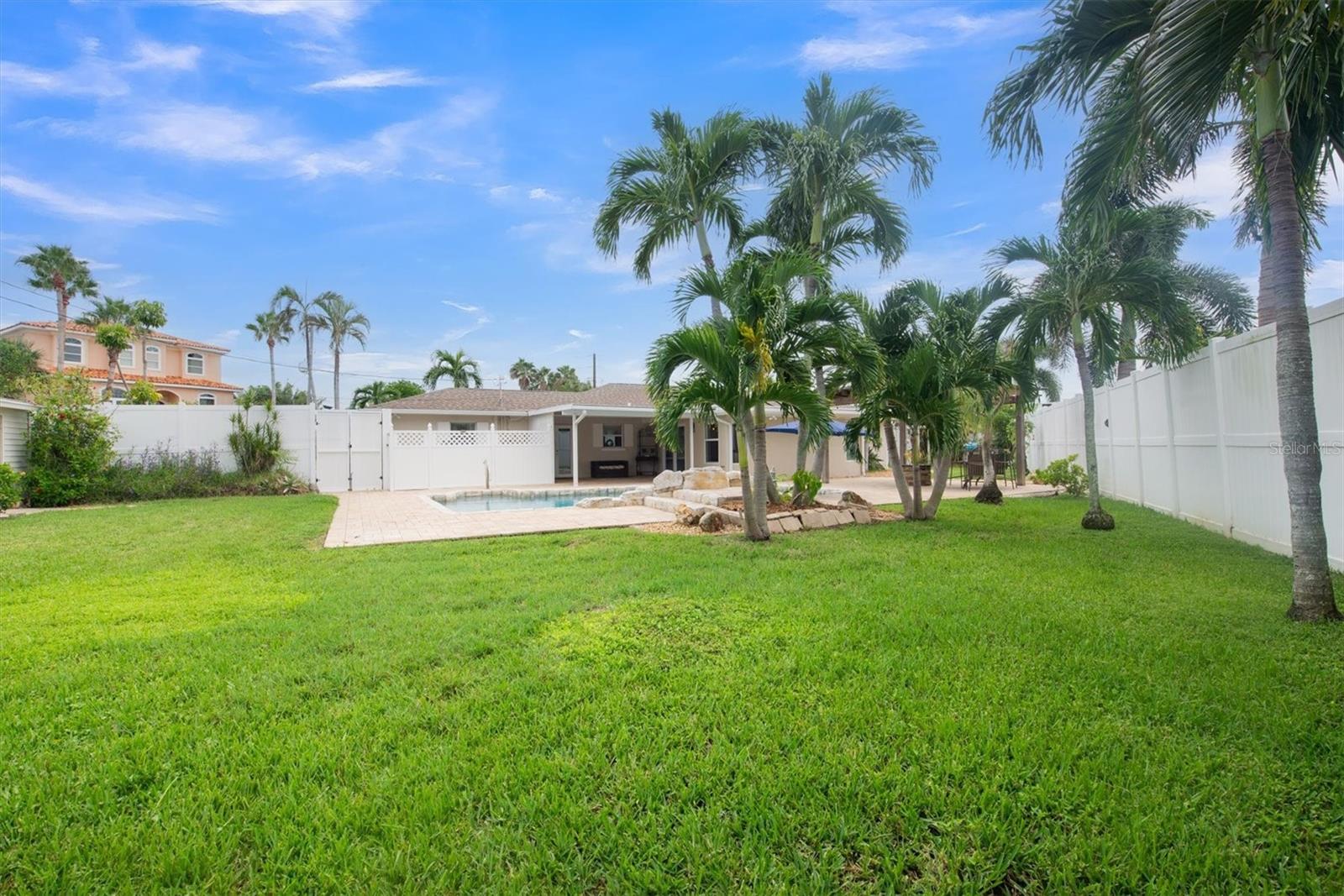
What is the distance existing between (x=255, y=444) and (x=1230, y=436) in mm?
20054

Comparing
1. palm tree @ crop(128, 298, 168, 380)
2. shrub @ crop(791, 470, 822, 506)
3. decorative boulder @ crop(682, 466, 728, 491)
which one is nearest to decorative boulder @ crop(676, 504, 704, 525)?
shrub @ crop(791, 470, 822, 506)

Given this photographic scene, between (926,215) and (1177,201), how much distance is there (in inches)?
220

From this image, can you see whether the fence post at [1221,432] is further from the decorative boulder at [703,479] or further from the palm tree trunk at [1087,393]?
the decorative boulder at [703,479]

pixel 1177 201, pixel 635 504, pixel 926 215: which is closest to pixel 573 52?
pixel 926 215

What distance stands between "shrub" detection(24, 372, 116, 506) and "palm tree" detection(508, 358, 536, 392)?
33181 millimetres

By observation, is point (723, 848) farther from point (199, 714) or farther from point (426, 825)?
point (199, 714)

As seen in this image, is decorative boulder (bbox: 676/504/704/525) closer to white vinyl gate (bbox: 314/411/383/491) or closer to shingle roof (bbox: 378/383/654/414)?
shingle roof (bbox: 378/383/654/414)

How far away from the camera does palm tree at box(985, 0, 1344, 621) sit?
3840 millimetres

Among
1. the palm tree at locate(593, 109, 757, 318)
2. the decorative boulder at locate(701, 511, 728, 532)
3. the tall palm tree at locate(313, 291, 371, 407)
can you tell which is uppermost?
the tall palm tree at locate(313, 291, 371, 407)

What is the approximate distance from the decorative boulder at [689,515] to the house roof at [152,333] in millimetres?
28836

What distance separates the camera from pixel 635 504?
1313cm

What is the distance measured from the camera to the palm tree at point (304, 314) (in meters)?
34.3

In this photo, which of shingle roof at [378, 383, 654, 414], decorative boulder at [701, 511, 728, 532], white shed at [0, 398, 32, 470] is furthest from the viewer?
shingle roof at [378, 383, 654, 414]

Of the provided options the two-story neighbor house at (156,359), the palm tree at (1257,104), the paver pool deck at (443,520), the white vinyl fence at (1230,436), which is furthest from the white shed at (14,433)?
the white vinyl fence at (1230,436)
